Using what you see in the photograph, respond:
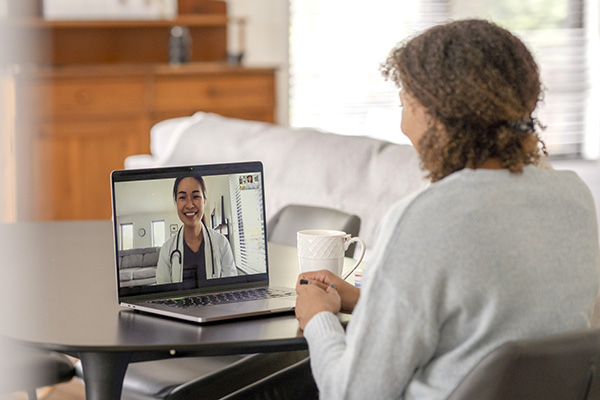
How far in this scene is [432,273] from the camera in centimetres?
93

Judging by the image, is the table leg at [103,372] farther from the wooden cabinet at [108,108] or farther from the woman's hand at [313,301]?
the wooden cabinet at [108,108]

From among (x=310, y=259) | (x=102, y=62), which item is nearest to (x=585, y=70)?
(x=102, y=62)

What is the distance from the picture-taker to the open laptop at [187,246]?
1.20 meters

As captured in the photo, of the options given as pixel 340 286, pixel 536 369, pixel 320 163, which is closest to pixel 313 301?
pixel 340 286

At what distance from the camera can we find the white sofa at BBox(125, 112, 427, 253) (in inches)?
98.2

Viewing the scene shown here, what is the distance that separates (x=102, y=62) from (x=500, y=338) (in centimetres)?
430

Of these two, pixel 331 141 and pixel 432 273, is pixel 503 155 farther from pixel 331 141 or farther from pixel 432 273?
pixel 331 141

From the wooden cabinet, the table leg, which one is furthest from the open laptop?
the wooden cabinet

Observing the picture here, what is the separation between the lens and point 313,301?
3.71 feet

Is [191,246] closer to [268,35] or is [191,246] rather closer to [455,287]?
[455,287]

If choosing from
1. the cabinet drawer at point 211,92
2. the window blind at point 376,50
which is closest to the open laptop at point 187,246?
the cabinet drawer at point 211,92

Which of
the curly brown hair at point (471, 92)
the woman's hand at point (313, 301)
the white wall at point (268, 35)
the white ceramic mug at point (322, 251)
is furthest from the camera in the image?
the white wall at point (268, 35)

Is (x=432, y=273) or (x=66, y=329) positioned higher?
(x=432, y=273)

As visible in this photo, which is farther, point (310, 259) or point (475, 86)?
point (310, 259)
